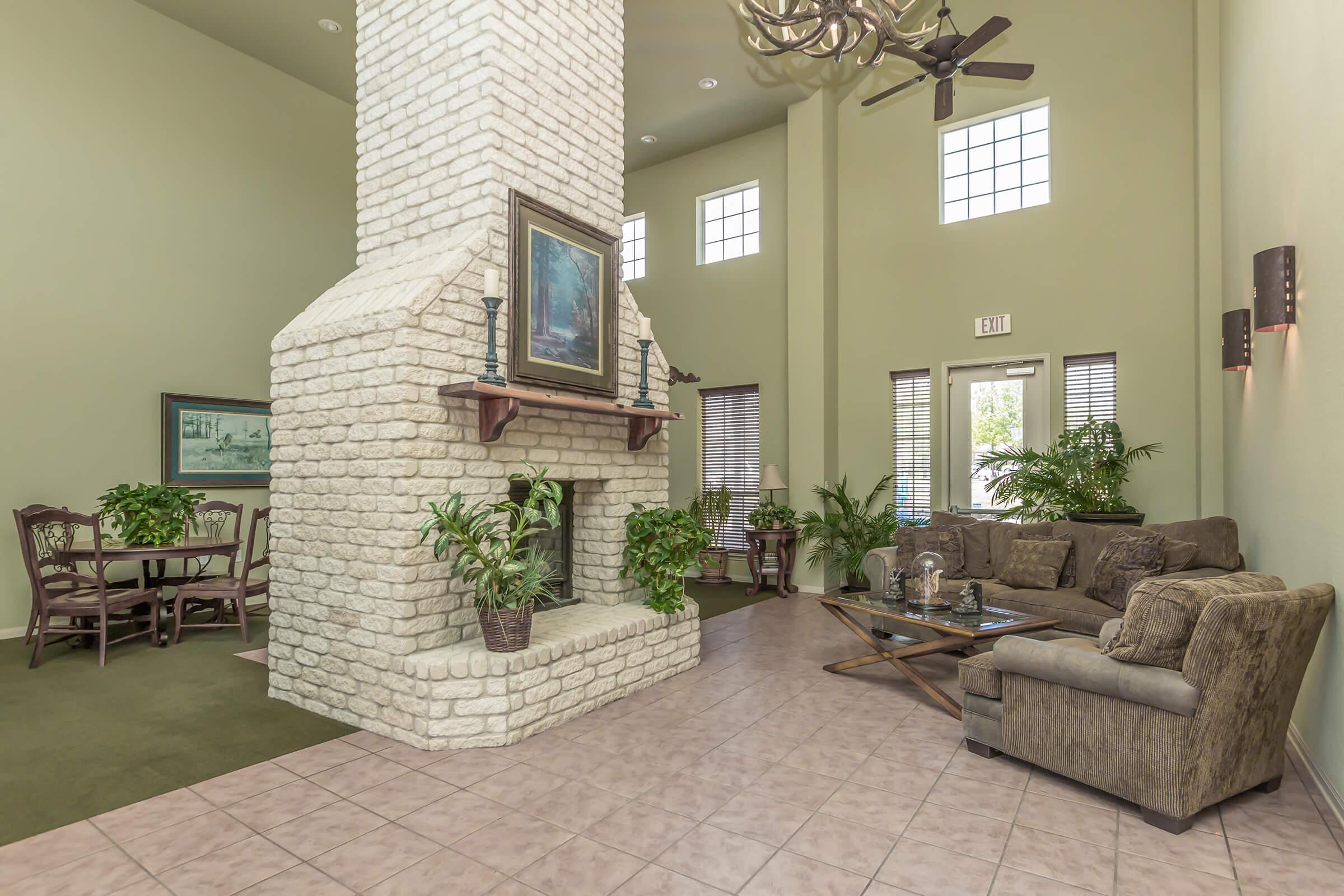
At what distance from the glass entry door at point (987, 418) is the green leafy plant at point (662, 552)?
11.4 ft

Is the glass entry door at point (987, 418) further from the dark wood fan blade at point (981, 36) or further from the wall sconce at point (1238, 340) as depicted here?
the dark wood fan blade at point (981, 36)

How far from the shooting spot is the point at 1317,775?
2863 millimetres

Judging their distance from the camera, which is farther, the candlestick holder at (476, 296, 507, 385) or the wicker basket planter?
the candlestick holder at (476, 296, 507, 385)

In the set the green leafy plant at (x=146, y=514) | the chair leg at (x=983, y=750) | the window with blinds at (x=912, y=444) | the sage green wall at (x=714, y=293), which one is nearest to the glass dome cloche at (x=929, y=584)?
the chair leg at (x=983, y=750)

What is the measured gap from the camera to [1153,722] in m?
2.55

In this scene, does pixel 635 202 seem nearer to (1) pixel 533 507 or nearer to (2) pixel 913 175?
(2) pixel 913 175

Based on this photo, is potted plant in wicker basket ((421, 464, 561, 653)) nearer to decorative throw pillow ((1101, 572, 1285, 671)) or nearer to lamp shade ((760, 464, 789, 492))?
decorative throw pillow ((1101, 572, 1285, 671))

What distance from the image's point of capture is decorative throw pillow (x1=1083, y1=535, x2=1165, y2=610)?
14.8 ft

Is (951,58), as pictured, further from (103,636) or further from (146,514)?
(103,636)

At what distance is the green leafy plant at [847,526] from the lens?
703 centimetres

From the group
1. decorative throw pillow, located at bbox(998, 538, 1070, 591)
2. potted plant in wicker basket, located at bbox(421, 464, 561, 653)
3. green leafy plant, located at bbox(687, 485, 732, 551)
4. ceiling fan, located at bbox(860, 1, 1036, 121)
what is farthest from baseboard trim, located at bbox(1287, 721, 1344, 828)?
green leafy plant, located at bbox(687, 485, 732, 551)

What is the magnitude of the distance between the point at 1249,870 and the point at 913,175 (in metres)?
6.47

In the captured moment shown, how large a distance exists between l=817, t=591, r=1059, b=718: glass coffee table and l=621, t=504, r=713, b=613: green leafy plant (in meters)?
0.88

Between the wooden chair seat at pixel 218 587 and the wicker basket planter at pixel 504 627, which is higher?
the wicker basket planter at pixel 504 627
